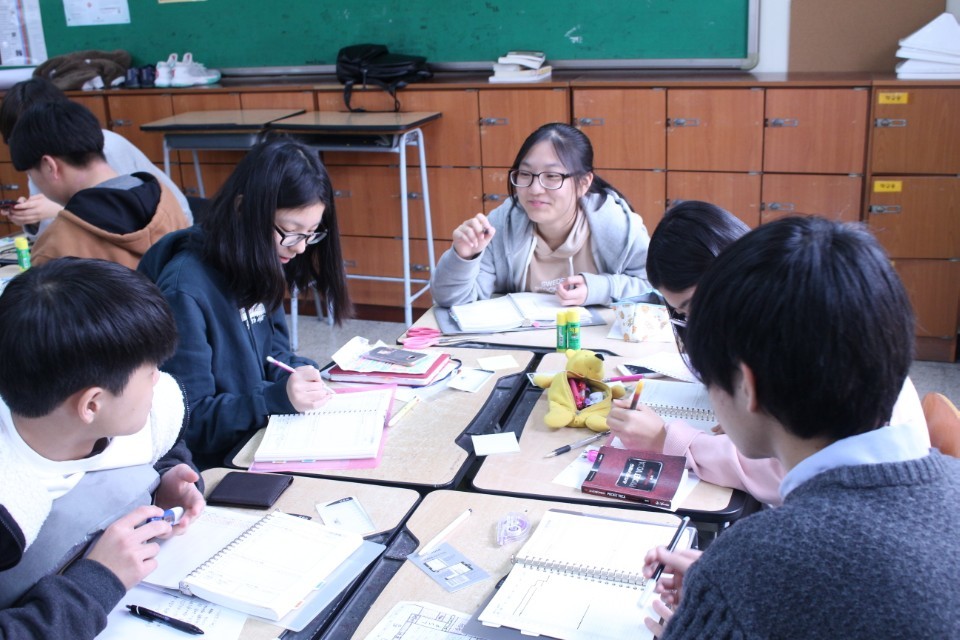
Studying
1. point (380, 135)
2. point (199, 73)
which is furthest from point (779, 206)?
point (199, 73)

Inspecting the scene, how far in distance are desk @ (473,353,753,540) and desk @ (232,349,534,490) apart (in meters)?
0.05

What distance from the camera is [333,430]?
1.78 meters

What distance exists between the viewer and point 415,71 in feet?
14.2

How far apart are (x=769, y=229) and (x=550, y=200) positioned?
1.70m


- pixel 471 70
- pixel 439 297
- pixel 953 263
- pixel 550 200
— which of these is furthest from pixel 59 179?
pixel 953 263

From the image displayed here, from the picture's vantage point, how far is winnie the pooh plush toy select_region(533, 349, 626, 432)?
176 centimetres

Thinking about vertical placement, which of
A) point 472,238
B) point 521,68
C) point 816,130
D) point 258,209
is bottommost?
point 472,238

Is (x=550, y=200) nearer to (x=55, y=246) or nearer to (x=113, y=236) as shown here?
(x=113, y=236)

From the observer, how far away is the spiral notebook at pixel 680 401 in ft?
5.81

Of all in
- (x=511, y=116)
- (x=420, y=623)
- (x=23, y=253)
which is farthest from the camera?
(x=511, y=116)

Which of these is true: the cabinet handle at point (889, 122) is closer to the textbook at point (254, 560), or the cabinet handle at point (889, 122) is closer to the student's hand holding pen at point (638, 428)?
the student's hand holding pen at point (638, 428)

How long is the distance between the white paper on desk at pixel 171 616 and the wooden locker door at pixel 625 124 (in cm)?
298

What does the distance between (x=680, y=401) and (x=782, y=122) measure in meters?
2.26

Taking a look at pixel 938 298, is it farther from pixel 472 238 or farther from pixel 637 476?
pixel 637 476
